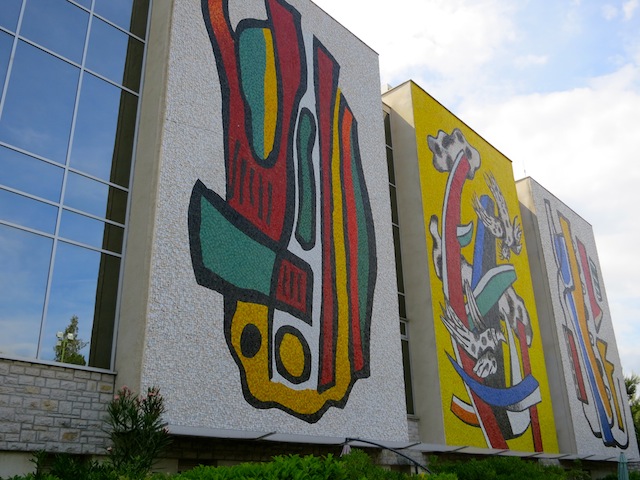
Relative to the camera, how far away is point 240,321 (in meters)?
11.2

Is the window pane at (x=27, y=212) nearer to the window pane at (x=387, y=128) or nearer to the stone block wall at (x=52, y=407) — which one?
the stone block wall at (x=52, y=407)

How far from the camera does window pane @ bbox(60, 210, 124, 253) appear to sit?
10.2 meters

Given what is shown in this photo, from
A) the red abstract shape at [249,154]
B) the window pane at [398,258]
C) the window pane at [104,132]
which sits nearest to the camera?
the window pane at [104,132]

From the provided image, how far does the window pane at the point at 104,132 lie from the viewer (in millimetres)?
10727

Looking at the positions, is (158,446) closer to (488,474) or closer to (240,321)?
(240,321)

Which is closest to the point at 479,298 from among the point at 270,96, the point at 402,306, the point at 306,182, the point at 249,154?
the point at 402,306

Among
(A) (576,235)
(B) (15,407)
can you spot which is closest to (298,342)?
(B) (15,407)

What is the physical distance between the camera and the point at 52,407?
9102 mm

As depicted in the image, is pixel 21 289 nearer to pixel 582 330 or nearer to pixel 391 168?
pixel 391 168

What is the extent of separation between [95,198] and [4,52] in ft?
8.56

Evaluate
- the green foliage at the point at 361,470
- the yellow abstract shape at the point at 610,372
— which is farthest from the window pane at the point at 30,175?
the yellow abstract shape at the point at 610,372

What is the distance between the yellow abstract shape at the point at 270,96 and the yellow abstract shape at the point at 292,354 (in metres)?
3.69

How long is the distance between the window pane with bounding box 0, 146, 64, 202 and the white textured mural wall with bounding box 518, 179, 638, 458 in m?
17.7

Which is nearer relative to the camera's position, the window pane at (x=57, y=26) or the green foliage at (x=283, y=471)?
the green foliage at (x=283, y=471)
